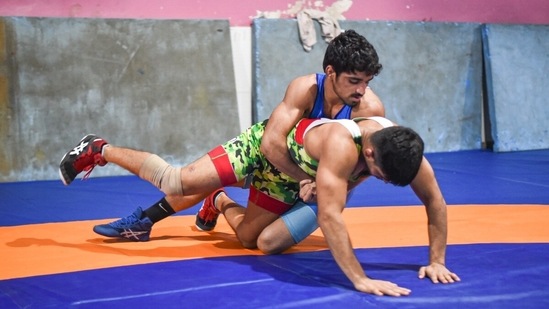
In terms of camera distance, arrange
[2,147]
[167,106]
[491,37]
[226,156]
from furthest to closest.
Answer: [491,37] → [167,106] → [2,147] → [226,156]

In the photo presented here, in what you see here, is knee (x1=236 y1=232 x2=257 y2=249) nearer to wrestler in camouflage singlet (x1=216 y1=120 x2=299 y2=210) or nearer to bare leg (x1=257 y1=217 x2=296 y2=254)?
bare leg (x1=257 y1=217 x2=296 y2=254)

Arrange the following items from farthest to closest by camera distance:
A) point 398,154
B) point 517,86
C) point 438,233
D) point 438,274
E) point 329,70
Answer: point 517,86 < point 329,70 < point 438,233 < point 438,274 < point 398,154

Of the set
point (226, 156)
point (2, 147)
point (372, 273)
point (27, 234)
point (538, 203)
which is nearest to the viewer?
point (372, 273)

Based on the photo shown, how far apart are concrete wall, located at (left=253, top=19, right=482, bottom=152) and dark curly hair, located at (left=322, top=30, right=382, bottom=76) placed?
3.39m

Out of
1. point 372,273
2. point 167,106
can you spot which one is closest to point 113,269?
point 372,273

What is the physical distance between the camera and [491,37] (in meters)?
8.01

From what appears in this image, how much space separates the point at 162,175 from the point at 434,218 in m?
1.36

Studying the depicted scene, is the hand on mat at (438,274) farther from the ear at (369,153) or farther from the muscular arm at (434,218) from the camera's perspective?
the ear at (369,153)

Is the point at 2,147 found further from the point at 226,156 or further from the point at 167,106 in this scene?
the point at 226,156

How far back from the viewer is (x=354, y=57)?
369 centimetres

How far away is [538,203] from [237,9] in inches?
129

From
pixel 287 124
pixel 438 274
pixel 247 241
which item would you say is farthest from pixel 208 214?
pixel 438 274

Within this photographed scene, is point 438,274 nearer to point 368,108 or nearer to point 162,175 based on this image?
point 368,108

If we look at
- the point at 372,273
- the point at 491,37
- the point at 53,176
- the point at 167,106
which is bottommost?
the point at 372,273
